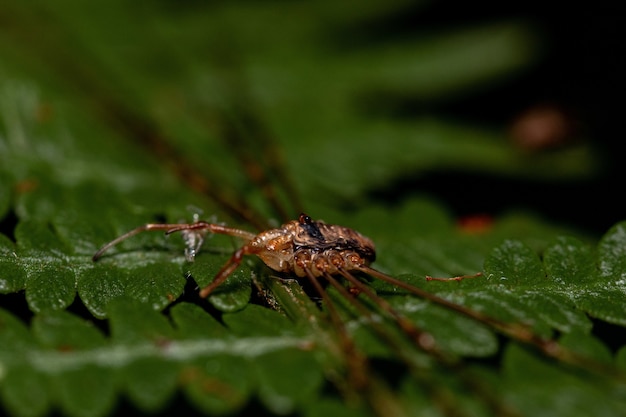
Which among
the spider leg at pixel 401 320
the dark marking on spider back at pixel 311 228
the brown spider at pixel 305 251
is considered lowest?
the spider leg at pixel 401 320

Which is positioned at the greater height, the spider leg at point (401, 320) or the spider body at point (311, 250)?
the spider body at point (311, 250)

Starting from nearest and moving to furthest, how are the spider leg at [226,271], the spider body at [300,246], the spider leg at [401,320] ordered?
the spider leg at [401,320] < the spider leg at [226,271] < the spider body at [300,246]

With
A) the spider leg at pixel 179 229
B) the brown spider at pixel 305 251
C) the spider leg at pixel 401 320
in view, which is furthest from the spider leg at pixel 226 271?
the spider leg at pixel 401 320

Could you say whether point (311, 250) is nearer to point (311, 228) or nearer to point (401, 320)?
point (311, 228)

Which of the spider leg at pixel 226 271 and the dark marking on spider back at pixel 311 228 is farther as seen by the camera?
the dark marking on spider back at pixel 311 228

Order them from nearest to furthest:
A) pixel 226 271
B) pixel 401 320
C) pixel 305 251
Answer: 1. pixel 401 320
2. pixel 226 271
3. pixel 305 251

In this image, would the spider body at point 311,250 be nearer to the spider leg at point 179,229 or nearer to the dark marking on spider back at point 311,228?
the dark marking on spider back at point 311,228

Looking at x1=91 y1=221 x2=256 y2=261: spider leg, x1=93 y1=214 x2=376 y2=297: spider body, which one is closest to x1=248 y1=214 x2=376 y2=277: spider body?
x1=93 y1=214 x2=376 y2=297: spider body

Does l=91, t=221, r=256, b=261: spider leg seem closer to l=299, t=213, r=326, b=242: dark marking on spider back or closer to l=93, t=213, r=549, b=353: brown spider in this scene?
l=93, t=213, r=549, b=353: brown spider

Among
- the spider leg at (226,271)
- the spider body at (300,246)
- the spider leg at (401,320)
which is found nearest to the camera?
the spider leg at (401,320)

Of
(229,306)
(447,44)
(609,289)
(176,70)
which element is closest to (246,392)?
(229,306)

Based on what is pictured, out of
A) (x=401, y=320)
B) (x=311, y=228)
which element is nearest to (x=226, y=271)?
(x=311, y=228)
